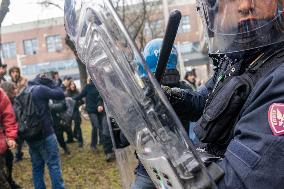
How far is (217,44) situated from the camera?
160cm

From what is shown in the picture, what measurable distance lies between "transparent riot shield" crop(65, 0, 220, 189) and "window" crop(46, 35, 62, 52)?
5205 cm

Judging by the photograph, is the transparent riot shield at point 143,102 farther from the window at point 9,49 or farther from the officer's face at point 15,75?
the window at point 9,49

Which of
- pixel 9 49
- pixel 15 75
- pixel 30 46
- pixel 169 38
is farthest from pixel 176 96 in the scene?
pixel 9 49

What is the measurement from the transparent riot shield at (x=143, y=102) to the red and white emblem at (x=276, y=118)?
0.21 meters

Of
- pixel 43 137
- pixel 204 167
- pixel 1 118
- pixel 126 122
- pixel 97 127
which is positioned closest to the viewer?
pixel 204 167

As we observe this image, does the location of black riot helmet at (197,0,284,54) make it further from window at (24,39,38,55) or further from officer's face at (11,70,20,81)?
window at (24,39,38,55)

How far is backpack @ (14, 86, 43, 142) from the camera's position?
534 cm

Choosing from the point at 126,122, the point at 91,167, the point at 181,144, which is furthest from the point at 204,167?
the point at 91,167

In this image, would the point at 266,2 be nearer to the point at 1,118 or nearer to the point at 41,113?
the point at 1,118

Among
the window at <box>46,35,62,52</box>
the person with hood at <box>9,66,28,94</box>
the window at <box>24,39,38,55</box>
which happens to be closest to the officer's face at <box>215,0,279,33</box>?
the person with hood at <box>9,66,28,94</box>

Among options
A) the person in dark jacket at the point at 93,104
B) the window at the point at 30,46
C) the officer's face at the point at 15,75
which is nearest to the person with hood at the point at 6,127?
the officer's face at the point at 15,75

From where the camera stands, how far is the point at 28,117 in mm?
5473

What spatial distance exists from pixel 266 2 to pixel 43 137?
4338mm

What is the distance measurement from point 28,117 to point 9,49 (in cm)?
5091
